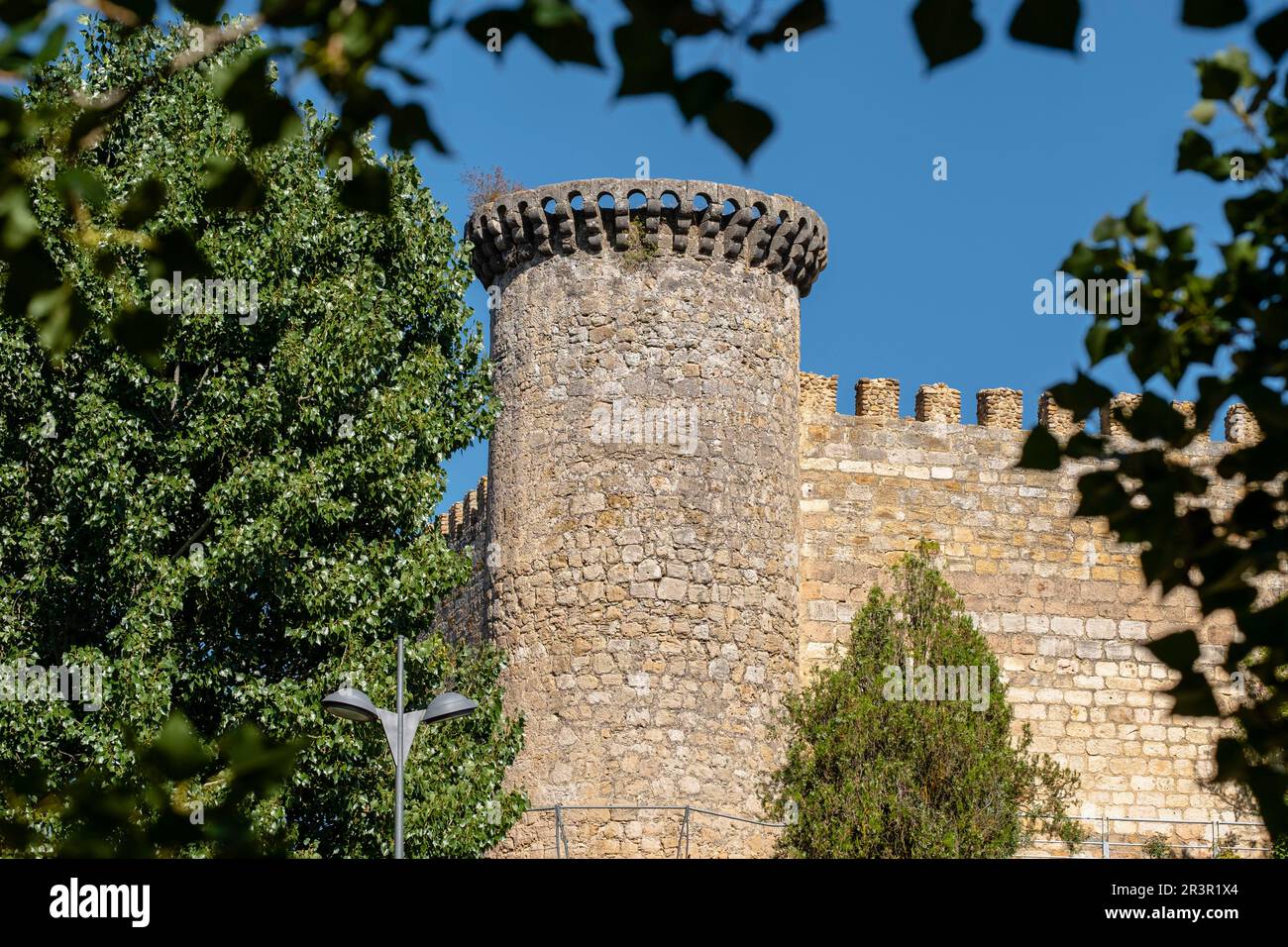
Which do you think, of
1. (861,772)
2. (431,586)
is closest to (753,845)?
(861,772)

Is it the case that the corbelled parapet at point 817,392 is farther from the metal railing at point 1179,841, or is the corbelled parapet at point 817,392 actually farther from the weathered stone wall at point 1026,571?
the metal railing at point 1179,841

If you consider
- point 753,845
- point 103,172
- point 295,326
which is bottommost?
point 753,845

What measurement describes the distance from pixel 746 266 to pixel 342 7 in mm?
15885

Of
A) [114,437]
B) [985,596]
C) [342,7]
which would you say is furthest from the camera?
[985,596]

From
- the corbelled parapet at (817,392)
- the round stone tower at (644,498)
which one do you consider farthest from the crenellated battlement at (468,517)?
the corbelled parapet at (817,392)

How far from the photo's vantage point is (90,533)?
14891 millimetres

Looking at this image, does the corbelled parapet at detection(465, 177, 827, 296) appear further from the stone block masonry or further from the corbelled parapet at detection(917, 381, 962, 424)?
the corbelled parapet at detection(917, 381, 962, 424)

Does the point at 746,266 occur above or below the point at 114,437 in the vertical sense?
above

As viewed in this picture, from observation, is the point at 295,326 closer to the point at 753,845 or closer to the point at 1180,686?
the point at 753,845

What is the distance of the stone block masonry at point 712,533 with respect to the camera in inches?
717

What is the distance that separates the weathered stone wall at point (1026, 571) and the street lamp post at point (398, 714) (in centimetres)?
771

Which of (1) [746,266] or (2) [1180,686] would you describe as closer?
(2) [1180,686]

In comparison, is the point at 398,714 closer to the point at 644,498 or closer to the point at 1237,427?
the point at 644,498

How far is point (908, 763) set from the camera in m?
18.9
